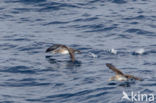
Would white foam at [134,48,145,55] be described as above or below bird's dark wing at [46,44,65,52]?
below

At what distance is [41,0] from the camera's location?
32469 mm

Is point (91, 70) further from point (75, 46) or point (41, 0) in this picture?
point (41, 0)

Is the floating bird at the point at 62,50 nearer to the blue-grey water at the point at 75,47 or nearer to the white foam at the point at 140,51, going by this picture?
the blue-grey water at the point at 75,47

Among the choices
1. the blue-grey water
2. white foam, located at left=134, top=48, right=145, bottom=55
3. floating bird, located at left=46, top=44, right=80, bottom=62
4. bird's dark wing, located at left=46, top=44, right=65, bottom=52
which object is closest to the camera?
the blue-grey water

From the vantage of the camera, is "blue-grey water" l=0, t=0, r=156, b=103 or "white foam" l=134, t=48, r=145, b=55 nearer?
"blue-grey water" l=0, t=0, r=156, b=103

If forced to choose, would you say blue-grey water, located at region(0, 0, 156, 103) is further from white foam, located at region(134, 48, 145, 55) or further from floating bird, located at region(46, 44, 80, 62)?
floating bird, located at region(46, 44, 80, 62)

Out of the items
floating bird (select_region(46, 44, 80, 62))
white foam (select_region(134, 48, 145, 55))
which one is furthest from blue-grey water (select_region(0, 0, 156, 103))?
floating bird (select_region(46, 44, 80, 62))

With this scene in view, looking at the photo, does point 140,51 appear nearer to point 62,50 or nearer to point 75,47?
point 75,47

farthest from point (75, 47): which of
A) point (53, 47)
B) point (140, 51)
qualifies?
point (140, 51)

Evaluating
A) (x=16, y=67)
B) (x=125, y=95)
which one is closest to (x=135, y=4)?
(x=16, y=67)

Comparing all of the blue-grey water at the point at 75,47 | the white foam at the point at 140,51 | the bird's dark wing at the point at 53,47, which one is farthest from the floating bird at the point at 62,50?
the white foam at the point at 140,51

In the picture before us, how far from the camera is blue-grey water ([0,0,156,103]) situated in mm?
18766

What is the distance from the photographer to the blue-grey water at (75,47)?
18.8 m

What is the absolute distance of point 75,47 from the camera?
24.2 metres
